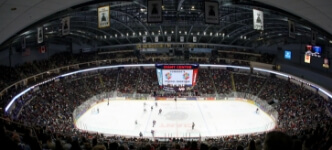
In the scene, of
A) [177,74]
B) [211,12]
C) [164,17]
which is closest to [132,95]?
[177,74]

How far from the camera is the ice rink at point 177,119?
30.3m

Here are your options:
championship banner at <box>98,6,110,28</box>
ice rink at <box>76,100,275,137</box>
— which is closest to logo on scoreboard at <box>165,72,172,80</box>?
ice rink at <box>76,100,275,137</box>

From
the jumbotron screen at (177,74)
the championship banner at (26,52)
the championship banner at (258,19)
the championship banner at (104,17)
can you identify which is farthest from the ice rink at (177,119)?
the championship banner at (26,52)

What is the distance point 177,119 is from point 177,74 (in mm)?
14167

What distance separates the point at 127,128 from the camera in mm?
31359

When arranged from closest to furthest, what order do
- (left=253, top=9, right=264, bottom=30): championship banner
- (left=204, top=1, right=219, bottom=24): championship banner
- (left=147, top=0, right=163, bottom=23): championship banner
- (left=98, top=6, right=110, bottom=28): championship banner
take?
(left=147, top=0, right=163, bottom=23): championship banner → (left=204, top=1, right=219, bottom=24): championship banner → (left=98, top=6, right=110, bottom=28): championship banner → (left=253, top=9, right=264, bottom=30): championship banner

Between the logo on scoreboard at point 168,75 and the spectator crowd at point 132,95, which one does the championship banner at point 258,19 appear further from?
the logo on scoreboard at point 168,75

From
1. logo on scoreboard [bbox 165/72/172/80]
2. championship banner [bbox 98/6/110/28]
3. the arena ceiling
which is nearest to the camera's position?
the arena ceiling

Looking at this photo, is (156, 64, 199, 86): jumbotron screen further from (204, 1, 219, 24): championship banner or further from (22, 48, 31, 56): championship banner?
(204, 1, 219, 24): championship banner

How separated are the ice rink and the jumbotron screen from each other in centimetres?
471

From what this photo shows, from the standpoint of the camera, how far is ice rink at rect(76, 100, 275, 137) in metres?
30.3

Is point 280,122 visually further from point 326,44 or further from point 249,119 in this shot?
point 326,44

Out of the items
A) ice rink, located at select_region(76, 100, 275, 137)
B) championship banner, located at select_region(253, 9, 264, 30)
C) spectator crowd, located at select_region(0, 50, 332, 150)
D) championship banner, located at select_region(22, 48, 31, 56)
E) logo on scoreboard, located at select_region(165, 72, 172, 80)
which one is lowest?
ice rink, located at select_region(76, 100, 275, 137)

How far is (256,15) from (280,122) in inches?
545
